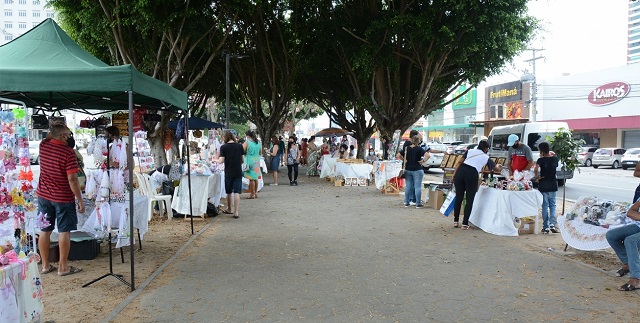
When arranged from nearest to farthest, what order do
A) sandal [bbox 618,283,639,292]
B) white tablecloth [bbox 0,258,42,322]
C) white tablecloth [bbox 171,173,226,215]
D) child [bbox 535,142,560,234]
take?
white tablecloth [bbox 0,258,42,322], sandal [bbox 618,283,639,292], child [bbox 535,142,560,234], white tablecloth [bbox 171,173,226,215]

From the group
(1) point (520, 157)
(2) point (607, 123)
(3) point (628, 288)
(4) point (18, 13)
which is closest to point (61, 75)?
Result: (3) point (628, 288)

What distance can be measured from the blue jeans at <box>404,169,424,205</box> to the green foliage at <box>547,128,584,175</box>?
3.51 metres

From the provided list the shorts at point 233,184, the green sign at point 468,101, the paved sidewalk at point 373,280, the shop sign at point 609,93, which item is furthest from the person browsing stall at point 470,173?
the green sign at point 468,101

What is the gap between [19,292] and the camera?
395 cm

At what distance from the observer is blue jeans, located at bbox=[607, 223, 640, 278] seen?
18.3 ft

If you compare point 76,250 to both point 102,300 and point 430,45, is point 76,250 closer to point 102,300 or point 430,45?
point 102,300

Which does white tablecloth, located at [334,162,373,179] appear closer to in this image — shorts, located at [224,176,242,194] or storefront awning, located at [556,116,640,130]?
shorts, located at [224,176,242,194]

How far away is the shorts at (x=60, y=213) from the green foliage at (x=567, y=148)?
7.91 m

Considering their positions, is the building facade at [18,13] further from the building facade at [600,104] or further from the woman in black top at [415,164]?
the woman in black top at [415,164]

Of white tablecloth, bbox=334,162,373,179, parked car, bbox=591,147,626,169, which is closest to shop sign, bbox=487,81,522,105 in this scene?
parked car, bbox=591,147,626,169

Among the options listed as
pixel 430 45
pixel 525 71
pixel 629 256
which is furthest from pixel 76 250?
pixel 525 71

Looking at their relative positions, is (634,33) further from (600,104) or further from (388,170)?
(388,170)

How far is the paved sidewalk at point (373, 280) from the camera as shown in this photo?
16.1ft

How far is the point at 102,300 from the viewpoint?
534 centimetres
